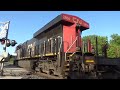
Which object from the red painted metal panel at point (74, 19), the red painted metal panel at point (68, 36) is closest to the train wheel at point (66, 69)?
the red painted metal panel at point (68, 36)

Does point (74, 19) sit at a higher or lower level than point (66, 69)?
higher

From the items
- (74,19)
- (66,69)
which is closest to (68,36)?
(74,19)

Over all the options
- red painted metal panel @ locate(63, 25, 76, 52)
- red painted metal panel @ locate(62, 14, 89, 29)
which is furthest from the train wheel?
red painted metal panel @ locate(62, 14, 89, 29)

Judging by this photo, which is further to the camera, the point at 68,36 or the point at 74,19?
the point at 74,19

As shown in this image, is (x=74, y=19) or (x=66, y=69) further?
(x=74, y=19)

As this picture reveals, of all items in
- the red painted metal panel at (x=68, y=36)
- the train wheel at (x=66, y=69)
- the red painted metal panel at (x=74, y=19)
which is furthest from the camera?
the red painted metal panel at (x=74, y=19)

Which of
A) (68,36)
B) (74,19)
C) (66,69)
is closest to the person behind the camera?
(66,69)

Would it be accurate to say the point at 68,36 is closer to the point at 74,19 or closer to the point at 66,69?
the point at 74,19

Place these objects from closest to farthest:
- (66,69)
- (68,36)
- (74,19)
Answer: (66,69) → (68,36) → (74,19)

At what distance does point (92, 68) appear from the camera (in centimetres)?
1040

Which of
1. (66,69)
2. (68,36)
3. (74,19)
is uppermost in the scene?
(74,19)

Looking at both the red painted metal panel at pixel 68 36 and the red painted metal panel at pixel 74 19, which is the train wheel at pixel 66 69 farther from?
the red painted metal panel at pixel 74 19
